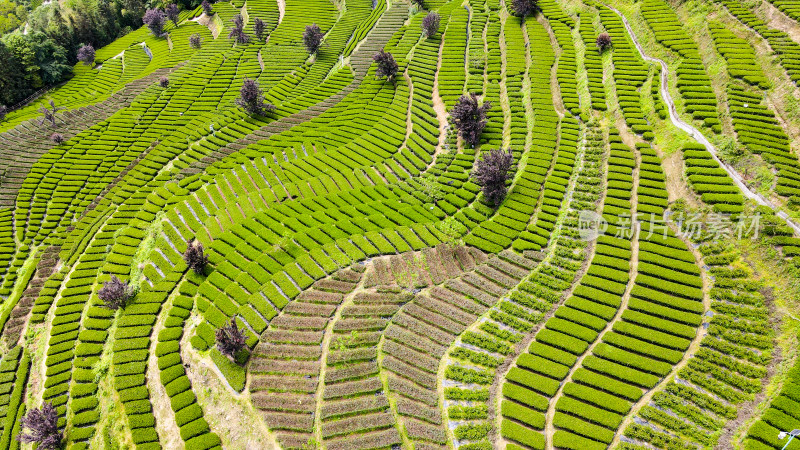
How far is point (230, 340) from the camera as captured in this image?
29.6m

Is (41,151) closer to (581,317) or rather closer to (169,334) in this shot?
(169,334)

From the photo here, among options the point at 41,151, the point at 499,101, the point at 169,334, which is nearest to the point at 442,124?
the point at 499,101

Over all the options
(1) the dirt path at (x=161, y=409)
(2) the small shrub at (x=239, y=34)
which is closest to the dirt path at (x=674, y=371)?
(1) the dirt path at (x=161, y=409)

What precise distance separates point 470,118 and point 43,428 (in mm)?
46690

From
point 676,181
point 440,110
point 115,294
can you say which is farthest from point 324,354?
point 440,110

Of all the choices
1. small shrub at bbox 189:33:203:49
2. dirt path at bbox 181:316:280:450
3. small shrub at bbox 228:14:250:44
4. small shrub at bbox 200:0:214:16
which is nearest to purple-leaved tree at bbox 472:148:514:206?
dirt path at bbox 181:316:280:450

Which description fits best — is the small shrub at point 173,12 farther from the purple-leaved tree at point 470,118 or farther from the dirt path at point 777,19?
the dirt path at point 777,19

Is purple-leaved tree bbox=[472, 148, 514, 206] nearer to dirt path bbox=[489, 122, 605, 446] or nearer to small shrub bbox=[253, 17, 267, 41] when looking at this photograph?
dirt path bbox=[489, 122, 605, 446]

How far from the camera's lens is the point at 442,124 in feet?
Answer: 180

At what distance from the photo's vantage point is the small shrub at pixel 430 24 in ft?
231

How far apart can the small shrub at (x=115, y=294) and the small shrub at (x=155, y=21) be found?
307ft

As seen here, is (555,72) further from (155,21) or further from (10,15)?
(10,15)

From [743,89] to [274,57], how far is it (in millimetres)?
77600

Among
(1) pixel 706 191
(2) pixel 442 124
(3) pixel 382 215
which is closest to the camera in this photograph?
(1) pixel 706 191
